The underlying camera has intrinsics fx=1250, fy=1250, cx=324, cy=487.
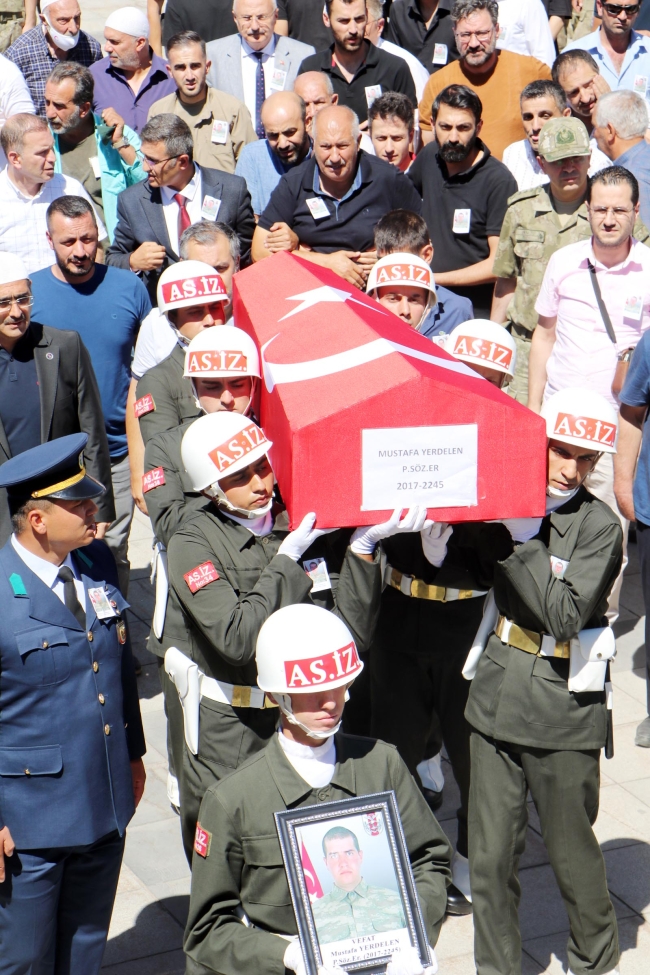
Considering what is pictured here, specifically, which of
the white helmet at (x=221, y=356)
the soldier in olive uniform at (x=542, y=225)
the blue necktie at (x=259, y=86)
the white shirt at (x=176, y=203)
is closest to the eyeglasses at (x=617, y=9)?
the blue necktie at (x=259, y=86)

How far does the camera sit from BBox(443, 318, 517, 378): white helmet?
13.6ft

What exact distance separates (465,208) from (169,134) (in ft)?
5.41

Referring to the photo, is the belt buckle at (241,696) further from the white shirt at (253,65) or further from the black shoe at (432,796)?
the white shirt at (253,65)

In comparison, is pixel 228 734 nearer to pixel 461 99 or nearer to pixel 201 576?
pixel 201 576

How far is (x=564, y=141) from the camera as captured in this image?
604 centimetres

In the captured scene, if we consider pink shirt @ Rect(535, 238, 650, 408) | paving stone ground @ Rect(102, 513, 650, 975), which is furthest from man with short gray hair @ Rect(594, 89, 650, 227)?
paving stone ground @ Rect(102, 513, 650, 975)

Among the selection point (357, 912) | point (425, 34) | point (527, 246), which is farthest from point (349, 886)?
point (425, 34)

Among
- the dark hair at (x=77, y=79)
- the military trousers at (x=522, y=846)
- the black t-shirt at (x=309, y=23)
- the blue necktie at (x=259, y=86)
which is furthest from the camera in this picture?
the black t-shirt at (x=309, y=23)

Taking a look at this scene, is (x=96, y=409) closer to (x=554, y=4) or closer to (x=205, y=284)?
(x=205, y=284)

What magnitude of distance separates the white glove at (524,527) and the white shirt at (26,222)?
3769 mm

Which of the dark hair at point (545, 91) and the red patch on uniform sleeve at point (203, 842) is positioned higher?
the dark hair at point (545, 91)

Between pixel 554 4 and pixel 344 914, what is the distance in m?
8.93

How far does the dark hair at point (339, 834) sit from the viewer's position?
103 inches

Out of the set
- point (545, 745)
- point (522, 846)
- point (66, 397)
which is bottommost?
point (522, 846)
